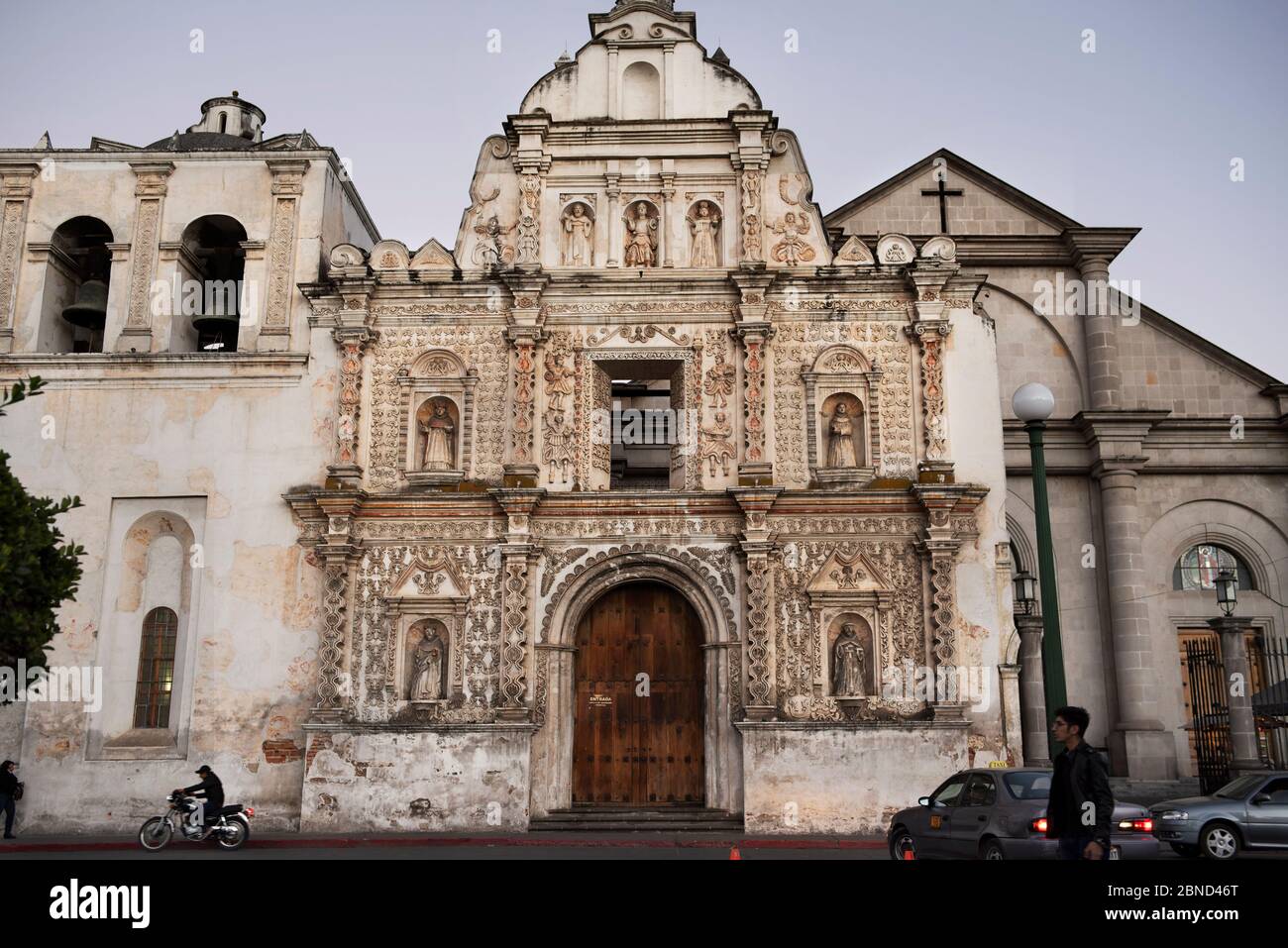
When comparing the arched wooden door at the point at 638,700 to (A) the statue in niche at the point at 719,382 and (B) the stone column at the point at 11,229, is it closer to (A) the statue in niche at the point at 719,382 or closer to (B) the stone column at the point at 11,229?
(A) the statue in niche at the point at 719,382

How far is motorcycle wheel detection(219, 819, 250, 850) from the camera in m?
17.4

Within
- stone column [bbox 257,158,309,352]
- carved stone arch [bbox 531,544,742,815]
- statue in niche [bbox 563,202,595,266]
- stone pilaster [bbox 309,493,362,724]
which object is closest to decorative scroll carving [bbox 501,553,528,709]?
carved stone arch [bbox 531,544,742,815]

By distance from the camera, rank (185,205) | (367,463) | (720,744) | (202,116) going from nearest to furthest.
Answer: (720,744) → (367,463) → (185,205) → (202,116)

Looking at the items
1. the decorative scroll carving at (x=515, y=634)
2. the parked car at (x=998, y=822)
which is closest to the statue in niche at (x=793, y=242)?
the decorative scroll carving at (x=515, y=634)

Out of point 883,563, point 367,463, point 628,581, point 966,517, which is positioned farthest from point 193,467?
point 966,517

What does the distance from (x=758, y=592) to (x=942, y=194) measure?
1222cm

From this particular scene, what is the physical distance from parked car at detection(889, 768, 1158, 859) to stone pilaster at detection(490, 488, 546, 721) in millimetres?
7510

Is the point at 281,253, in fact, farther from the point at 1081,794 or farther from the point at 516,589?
the point at 1081,794

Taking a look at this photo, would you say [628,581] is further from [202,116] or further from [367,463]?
[202,116]

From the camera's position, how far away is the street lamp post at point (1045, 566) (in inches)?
495

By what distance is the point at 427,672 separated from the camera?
1975 centimetres

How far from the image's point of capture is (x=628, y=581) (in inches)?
792

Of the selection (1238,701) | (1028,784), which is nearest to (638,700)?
(1028,784)
